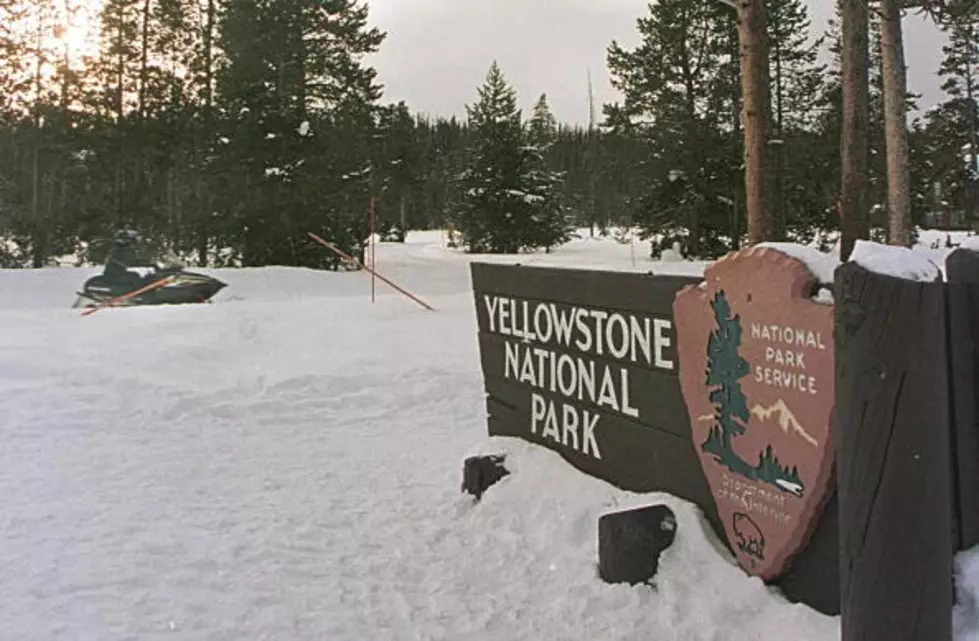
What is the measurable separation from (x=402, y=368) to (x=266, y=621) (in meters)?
5.16

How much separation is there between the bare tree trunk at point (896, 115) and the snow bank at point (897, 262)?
9748mm

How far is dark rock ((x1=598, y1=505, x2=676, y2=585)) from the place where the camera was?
10.8 ft

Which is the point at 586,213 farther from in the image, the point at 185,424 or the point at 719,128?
the point at 185,424

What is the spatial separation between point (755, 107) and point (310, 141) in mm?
17801

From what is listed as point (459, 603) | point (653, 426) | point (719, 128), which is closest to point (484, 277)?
point (653, 426)

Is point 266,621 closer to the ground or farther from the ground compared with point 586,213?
closer to the ground

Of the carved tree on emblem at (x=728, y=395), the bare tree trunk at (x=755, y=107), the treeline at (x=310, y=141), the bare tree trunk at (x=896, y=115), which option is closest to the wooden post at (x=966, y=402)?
the carved tree on emblem at (x=728, y=395)

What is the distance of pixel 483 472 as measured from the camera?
450 centimetres

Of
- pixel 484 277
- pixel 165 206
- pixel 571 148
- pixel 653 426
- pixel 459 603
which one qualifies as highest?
pixel 571 148

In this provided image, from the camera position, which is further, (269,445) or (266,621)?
(269,445)

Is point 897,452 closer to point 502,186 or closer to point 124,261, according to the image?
point 124,261

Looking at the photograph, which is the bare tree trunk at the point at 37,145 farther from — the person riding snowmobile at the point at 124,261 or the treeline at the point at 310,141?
the person riding snowmobile at the point at 124,261

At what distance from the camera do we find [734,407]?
3135mm

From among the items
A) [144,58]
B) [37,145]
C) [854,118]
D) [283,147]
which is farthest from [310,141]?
[854,118]
